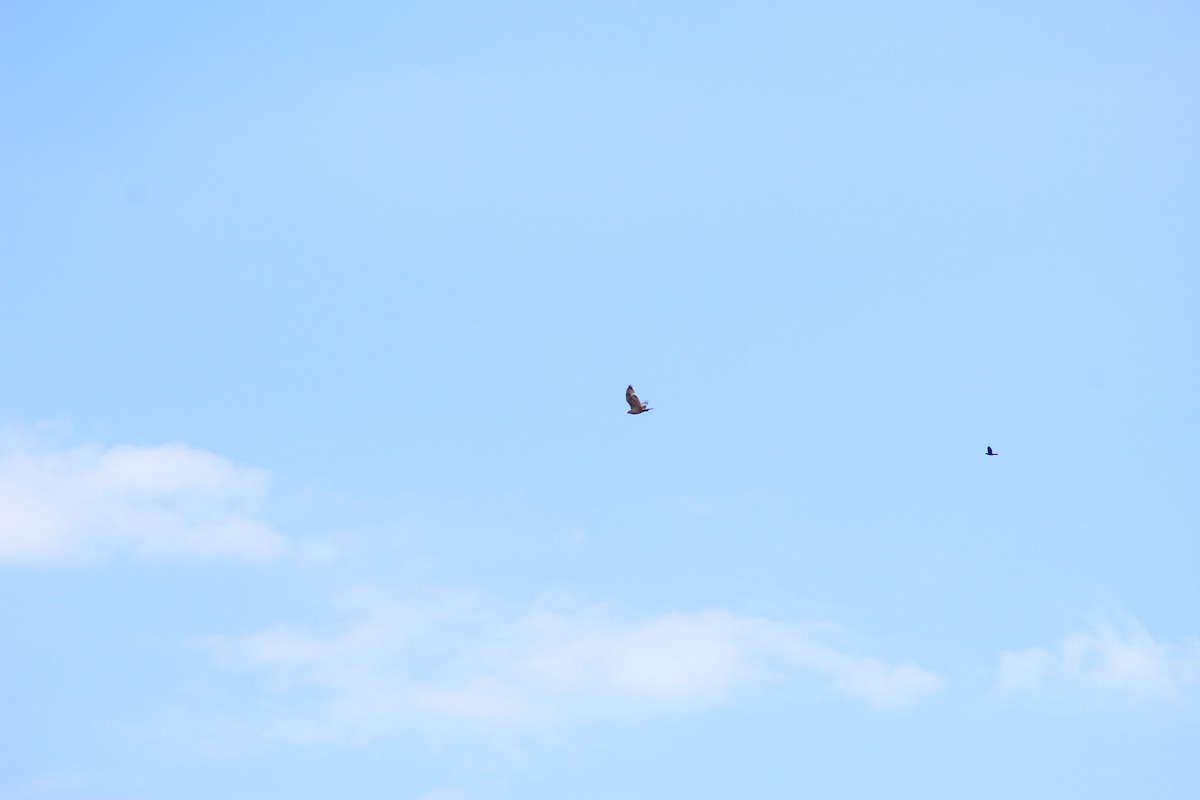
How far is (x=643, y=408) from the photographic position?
2945mm

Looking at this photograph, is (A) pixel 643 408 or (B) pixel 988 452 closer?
(A) pixel 643 408

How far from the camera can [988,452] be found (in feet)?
14.6

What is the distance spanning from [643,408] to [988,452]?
118ft

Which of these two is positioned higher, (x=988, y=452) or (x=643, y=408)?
(x=643, y=408)
